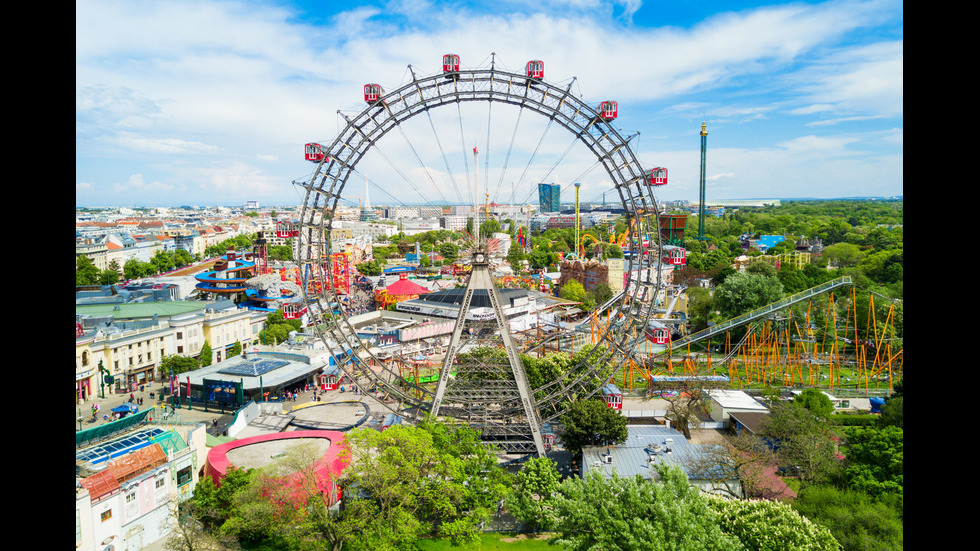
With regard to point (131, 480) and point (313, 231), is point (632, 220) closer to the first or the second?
point (313, 231)

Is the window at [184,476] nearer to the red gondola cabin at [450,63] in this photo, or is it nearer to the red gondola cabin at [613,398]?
the red gondola cabin at [613,398]

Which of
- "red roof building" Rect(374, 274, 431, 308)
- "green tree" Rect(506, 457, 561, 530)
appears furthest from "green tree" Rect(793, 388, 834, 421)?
"red roof building" Rect(374, 274, 431, 308)

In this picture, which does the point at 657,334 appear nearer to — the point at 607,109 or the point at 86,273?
the point at 607,109

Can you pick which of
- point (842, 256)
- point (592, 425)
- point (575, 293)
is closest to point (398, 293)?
point (575, 293)

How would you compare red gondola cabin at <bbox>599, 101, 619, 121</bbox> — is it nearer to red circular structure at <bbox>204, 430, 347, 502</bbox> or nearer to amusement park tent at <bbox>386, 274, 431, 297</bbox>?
red circular structure at <bbox>204, 430, 347, 502</bbox>

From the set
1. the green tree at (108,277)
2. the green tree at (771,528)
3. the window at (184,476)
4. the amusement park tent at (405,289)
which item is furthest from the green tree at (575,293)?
the green tree at (108,277)
